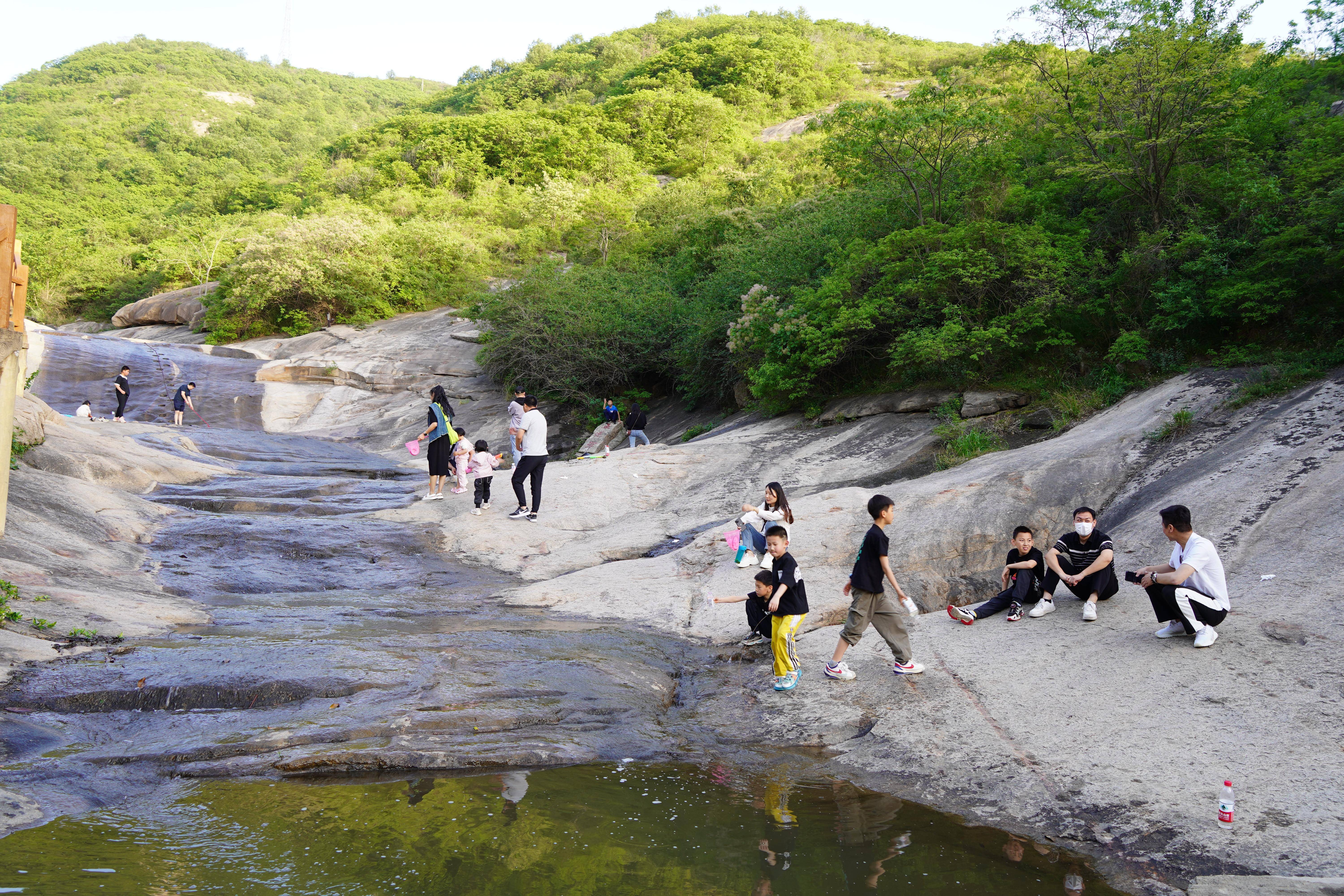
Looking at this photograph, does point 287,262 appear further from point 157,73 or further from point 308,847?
point 157,73

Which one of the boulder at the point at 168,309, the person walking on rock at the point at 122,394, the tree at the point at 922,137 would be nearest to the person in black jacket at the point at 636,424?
the tree at the point at 922,137

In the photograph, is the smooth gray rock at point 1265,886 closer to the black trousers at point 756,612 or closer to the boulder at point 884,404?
the black trousers at point 756,612

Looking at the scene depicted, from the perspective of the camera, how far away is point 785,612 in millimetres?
7031

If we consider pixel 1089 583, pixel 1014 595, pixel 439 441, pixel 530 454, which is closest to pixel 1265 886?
pixel 1089 583

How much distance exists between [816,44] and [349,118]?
53032mm

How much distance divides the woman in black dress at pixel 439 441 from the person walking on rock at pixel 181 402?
12755 mm

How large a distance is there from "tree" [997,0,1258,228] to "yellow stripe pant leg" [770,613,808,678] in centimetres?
1044

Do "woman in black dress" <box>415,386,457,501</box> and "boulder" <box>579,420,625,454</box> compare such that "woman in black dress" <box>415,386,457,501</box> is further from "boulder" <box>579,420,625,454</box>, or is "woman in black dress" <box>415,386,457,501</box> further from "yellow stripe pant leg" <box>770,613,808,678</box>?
"yellow stripe pant leg" <box>770,613,808,678</box>

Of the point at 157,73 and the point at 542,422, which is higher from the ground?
the point at 157,73

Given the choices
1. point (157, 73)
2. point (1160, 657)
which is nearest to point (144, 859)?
point (1160, 657)

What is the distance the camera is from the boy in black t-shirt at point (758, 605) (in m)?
7.47

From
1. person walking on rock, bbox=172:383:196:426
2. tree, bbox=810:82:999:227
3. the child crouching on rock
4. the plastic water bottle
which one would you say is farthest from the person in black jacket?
the plastic water bottle

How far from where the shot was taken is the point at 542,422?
12.7 metres

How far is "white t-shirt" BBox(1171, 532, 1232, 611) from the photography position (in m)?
6.21
